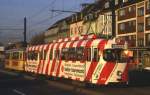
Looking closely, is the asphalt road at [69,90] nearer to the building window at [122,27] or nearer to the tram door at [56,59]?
the tram door at [56,59]

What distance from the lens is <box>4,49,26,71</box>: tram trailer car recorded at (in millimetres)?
51156

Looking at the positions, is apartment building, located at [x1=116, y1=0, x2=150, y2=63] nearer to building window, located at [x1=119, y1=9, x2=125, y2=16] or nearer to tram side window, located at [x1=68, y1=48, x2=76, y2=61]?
building window, located at [x1=119, y1=9, x2=125, y2=16]

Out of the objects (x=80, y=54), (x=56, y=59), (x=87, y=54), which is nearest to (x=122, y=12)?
(x=56, y=59)

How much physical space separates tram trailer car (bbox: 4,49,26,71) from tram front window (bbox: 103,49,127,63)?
24.0 metres

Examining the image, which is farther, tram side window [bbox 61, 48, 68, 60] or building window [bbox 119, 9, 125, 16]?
building window [bbox 119, 9, 125, 16]

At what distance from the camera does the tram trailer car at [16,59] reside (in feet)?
168

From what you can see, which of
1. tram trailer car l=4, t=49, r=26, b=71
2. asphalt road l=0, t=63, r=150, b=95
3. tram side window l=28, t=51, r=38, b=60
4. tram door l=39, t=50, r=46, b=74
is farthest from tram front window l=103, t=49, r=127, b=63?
tram trailer car l=4, t=49, r=26, b=71

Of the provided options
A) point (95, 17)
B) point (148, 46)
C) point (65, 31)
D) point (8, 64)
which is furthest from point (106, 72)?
point (65, 31)

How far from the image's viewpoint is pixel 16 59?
56.4 metres

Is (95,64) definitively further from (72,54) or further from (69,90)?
A: (72,54)

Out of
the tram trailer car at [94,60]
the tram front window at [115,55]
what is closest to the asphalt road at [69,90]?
the tram trailer car at [94,60]

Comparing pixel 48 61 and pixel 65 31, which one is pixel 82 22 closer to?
pixel 65 31

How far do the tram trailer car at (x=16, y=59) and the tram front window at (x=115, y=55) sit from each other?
2401 centimetres

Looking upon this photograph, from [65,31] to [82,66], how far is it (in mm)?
103718
